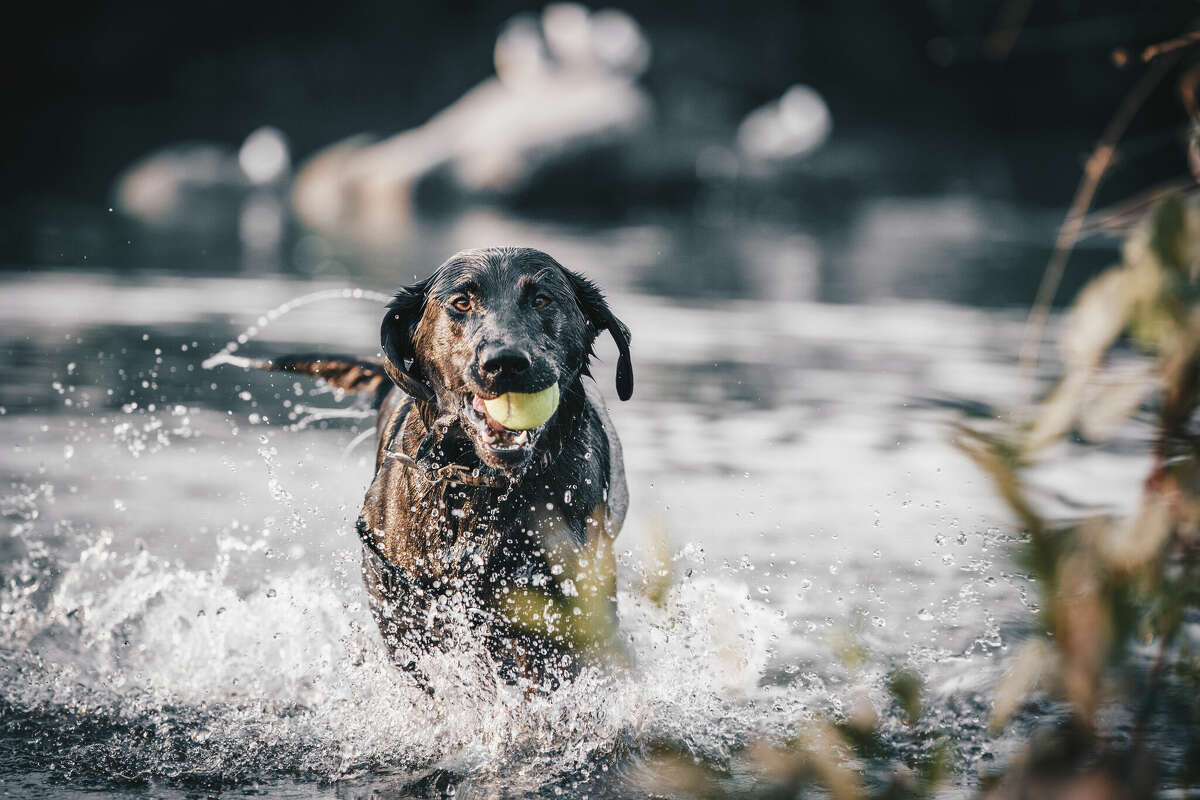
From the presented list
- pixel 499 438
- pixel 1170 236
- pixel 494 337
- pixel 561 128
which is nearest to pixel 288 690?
pixel 499 438

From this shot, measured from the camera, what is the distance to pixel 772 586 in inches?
189

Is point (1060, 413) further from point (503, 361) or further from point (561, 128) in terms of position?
point (561, 128)

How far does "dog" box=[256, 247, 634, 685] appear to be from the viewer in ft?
11.4

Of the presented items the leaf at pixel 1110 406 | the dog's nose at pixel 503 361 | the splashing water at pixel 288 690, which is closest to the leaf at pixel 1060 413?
the leaf at pixel 1110 406

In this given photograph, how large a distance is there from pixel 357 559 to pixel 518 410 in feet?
5.63

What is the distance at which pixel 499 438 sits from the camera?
3414mm

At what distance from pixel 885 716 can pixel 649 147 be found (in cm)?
2212

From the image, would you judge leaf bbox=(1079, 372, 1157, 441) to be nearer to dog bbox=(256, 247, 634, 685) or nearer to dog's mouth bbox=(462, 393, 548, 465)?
dog bbox=(256, 247, 634, 685)

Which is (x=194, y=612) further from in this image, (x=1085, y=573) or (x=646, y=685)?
(x=1085, y=573)

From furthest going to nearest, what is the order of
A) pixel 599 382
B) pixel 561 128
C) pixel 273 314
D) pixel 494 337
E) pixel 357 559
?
pixel 561 128 < pixel 599 382 < pixel 273 314 < pixel 357 559 < pixel 494 337

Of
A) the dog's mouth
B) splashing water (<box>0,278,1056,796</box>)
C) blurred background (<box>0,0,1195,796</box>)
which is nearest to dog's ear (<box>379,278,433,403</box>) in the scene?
the dog's mouth

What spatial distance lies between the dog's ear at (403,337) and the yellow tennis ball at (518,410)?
0.38 meters

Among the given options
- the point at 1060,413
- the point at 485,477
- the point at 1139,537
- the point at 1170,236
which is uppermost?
the point at 1170,236

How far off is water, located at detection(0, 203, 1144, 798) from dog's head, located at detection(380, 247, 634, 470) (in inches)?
28.5
